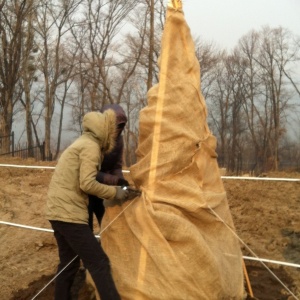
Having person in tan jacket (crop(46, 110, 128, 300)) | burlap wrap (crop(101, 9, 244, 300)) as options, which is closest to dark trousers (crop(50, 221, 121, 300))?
person in tan jacket (crop(46, 110, 128, 300))

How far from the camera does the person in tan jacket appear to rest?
2850 millimetres

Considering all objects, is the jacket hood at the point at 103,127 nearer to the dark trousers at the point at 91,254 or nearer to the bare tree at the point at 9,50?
the dark trousers at the point at 91,254

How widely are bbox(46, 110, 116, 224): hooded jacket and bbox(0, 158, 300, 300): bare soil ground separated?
86 cm

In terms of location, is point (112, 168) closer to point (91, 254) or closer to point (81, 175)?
point (81, 175)

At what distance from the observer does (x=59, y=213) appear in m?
2.88

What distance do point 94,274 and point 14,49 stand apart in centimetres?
1928

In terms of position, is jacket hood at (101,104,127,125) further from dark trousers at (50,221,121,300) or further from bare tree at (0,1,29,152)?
bare tree at (0,1,29,152)

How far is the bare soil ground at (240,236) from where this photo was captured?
3836mm

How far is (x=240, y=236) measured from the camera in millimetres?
5184

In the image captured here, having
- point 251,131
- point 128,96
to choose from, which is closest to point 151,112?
point 128,96

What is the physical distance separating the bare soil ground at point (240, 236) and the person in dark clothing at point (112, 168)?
70 centimetres

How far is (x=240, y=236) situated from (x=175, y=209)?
242 cm

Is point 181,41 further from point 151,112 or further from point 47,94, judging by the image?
point 47,94

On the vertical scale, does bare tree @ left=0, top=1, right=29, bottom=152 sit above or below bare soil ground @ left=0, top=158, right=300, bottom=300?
above
